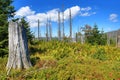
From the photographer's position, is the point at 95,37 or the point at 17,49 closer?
the point at 17,49

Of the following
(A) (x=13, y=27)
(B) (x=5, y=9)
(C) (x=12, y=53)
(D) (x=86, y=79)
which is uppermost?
(B) (x=5, y=9)

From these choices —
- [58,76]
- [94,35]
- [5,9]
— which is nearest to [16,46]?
[58,76]

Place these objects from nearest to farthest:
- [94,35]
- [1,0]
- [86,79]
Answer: [86,79]
[1,0]
[94,35]

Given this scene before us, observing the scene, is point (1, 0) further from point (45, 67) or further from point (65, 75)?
point (65, 75)

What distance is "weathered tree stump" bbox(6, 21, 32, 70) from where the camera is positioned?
37.4 feet

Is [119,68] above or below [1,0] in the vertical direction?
below

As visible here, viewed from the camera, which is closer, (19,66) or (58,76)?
(58,76)

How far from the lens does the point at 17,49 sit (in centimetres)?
1145

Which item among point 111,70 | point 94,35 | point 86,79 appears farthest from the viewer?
point 94,35

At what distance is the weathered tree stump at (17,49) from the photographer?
11.4 meters

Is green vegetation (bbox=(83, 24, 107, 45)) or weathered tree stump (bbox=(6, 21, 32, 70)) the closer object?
weathered tree stump (bbox=(6, 21, 32, 70))

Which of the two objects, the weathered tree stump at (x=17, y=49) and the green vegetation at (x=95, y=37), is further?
the green vegetation at (x=95, y=37)

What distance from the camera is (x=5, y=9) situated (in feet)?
58.0

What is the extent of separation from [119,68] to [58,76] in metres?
3.20
